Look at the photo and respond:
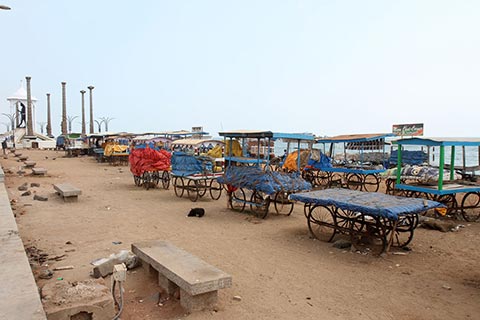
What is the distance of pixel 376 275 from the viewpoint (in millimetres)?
5867

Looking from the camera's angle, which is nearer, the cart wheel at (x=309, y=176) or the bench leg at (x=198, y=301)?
the bench leg at (x=198, y=301)

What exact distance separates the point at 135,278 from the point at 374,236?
429cm

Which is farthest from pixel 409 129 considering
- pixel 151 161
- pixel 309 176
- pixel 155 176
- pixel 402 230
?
pixel 402 230

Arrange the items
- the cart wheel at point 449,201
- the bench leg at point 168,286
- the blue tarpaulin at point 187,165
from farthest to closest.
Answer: the blue tarpaulin at point 187,165 < the cart wheel at point 449,201 < the bench leg at point 168,286

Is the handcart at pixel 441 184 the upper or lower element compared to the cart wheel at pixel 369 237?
upper

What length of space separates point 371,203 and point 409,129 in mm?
20598

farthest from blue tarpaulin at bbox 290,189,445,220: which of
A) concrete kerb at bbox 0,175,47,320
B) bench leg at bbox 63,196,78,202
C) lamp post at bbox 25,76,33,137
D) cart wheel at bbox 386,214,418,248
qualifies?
lamp post at bbox 25,76,33,137

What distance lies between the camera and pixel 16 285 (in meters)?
4.03

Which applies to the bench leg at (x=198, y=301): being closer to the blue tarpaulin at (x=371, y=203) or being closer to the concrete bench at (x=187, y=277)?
the concrete bench at (x=187, y=277)

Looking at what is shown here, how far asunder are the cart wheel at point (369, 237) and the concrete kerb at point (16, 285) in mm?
5212

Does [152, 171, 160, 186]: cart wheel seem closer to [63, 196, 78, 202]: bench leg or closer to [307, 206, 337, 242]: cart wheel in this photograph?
[63, 196, 78, 202]: bench leg

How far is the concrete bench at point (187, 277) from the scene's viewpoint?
4.42 m

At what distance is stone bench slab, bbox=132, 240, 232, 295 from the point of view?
4402mm

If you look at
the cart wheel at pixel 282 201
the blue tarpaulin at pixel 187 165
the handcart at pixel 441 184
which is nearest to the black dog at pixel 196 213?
the cart wheel at pixel 282 201
